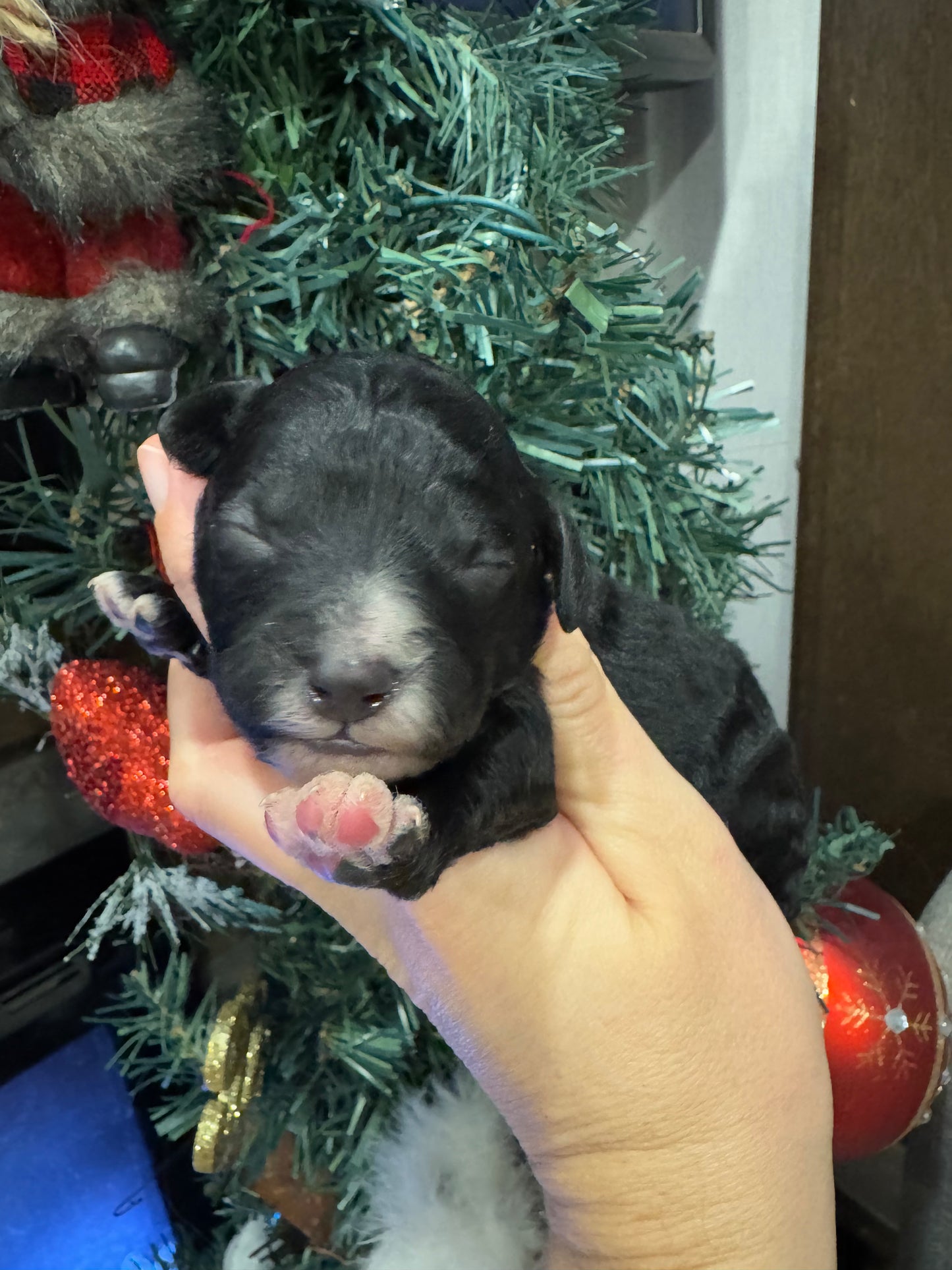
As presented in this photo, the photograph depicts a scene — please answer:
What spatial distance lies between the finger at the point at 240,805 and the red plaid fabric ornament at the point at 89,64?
782 millimetres

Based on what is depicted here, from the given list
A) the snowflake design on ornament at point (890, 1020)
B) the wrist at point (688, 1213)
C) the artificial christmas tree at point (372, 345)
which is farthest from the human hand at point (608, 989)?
the snowflake design on ornament at point (890, 1020)

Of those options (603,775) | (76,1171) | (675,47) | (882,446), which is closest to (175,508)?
(603,775)

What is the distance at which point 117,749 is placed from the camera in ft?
4.31

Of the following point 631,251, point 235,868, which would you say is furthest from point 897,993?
point 631,251

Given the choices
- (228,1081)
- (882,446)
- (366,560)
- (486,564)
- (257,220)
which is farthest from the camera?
(882,446)

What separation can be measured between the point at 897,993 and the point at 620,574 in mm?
951

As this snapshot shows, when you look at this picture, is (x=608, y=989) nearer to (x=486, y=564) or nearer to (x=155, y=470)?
(x=486, y=564)

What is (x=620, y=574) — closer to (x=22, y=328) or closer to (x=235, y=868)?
(x=235, y=868)

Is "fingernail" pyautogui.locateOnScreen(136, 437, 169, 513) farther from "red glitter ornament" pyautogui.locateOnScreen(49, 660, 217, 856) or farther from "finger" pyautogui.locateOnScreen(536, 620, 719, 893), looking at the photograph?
"finger" pyautogui.locateOnScreen(536, 620, 719, 893)

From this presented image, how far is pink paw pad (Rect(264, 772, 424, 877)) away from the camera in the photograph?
94 cm

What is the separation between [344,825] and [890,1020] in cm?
126

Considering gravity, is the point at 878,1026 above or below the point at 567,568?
below

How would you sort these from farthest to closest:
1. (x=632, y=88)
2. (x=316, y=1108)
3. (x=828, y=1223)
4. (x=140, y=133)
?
(x=632, y=88) < (x=316, y=1108) < (x=828, y=1223) < (x=140, y=133)

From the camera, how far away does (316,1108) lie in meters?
1.60
